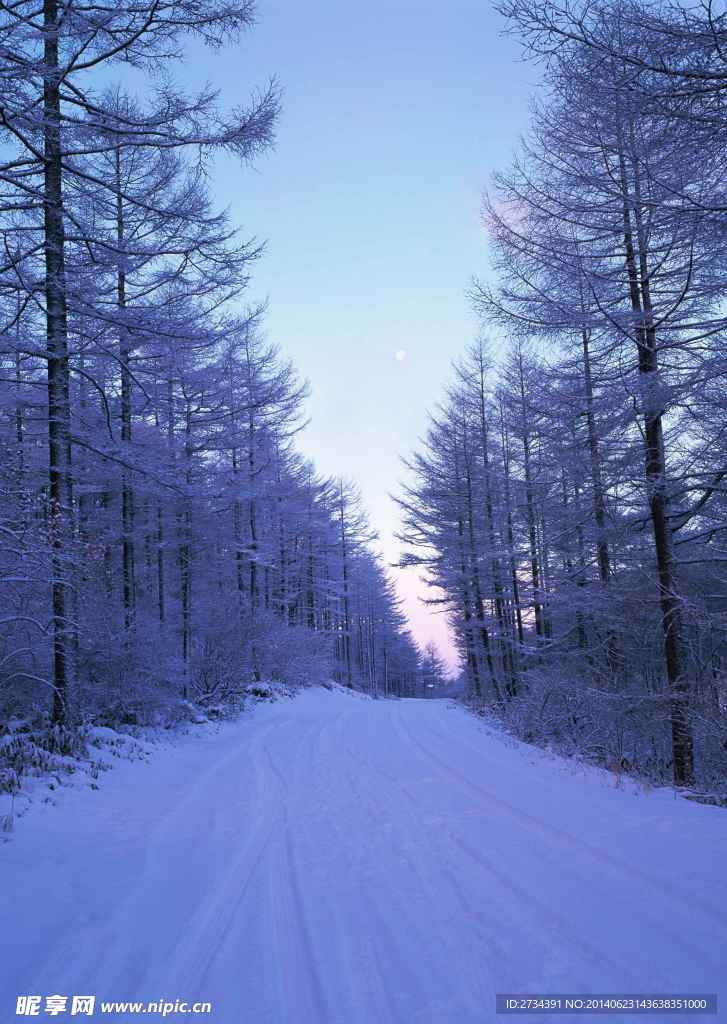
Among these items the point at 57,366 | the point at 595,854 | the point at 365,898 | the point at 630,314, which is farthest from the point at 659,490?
the point at 57,366

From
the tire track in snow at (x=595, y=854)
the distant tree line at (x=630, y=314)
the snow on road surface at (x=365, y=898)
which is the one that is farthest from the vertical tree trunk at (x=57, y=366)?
the distant tree line at (x=630, y=314)

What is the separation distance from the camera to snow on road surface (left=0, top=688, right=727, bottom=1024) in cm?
247

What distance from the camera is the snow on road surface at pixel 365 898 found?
8.09ft

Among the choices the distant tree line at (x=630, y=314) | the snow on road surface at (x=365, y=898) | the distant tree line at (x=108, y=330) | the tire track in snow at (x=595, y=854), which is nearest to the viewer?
the snow on road surface at (x=365, y=898)

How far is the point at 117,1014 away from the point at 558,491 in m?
10.9

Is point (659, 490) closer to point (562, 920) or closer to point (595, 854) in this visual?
point (595, 854)

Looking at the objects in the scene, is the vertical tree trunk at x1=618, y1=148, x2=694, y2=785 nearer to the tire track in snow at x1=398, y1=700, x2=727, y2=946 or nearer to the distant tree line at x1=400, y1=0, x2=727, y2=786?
the distant tree line at x1=400, y1=0, x2=727, y2=786

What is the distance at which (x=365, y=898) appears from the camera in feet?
10.8

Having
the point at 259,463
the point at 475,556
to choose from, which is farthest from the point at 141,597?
the point at 475,556

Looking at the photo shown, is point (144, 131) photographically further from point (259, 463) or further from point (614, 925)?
point (259, 463)

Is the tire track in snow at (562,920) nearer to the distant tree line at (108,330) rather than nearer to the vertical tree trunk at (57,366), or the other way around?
the distant tree line at (108,330)

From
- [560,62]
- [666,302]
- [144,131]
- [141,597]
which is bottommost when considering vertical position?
[141,597]

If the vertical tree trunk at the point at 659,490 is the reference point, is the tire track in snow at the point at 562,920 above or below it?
below

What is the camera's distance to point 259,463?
948 inches
